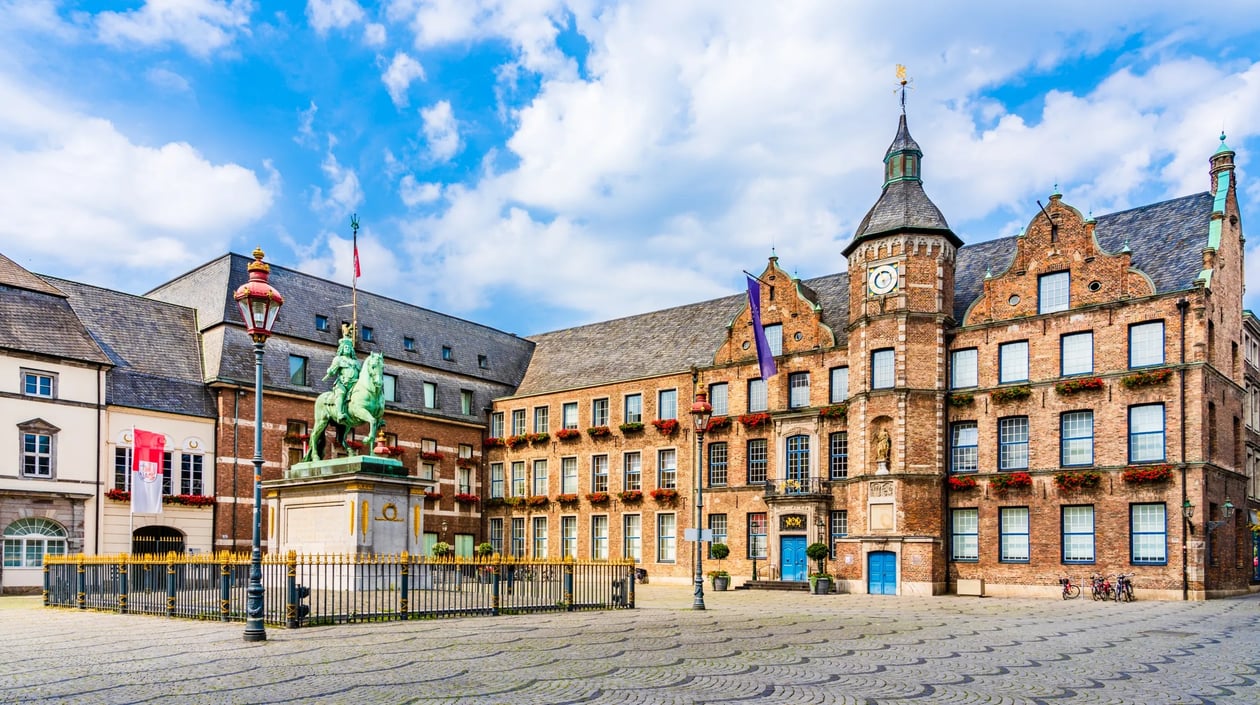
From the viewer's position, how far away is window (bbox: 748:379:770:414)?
44.9 meters

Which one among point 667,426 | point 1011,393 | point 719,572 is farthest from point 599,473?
point 1011,393

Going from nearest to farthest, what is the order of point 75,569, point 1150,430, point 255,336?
point 255,336 < point 75,569 < point 1150,430

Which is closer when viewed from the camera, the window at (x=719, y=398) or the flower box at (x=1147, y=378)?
the flower box at (x=1147, y=378)

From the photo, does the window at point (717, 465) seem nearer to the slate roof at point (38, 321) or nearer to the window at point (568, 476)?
the window at point (568, 476)

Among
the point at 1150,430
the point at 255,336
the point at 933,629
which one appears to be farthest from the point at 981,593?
the point at 255,336

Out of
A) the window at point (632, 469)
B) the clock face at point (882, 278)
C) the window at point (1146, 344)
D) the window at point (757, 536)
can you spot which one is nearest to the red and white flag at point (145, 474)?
the window at point (632, 469)

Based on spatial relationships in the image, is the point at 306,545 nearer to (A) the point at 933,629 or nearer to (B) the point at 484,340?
(A) the point at 933,629

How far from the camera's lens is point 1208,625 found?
75.6ft

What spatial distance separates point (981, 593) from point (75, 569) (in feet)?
98.6

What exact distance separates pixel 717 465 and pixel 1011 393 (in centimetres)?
1375

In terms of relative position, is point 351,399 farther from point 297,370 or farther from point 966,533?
point 966,533

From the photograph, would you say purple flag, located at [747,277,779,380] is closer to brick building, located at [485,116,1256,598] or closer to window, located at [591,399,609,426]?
brick building, located at [485,116,1256,598]

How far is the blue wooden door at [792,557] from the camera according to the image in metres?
41.8

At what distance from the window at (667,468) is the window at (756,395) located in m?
4.49
